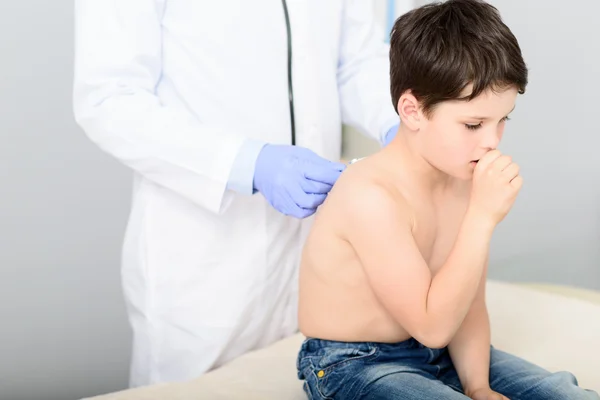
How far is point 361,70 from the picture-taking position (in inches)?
63.9

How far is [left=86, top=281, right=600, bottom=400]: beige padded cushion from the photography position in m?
1.28

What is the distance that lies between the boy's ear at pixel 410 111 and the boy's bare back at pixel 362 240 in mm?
67

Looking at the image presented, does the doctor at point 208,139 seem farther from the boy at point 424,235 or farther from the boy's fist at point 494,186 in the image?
the boy's fist at point 494,186

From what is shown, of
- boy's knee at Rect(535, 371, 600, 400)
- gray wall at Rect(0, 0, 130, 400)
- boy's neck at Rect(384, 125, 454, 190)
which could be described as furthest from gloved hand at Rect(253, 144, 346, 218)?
gray wall at Rect(0, 0, 130, 400)

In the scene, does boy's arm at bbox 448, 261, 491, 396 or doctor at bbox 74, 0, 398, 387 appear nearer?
boy's arm at bbox 448, 261, 491, 396

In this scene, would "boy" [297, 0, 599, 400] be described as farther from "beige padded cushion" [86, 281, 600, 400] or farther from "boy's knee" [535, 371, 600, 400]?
"beige padded cushion" [86, 281, 600, 400]

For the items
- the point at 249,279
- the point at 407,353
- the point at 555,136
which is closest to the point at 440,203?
the point at 407,353

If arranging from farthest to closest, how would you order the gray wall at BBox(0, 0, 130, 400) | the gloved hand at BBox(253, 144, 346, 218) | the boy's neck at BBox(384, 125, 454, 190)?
the gray wall at BBox(0, 0, 130, 400) → the gloved hand at BBox(253, 144, 346, 218) → the boy's neck at BBox(384, 125, 454, 190)

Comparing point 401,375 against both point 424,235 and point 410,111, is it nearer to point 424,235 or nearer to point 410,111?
point 424,235

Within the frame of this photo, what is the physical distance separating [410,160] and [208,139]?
35 centimetres

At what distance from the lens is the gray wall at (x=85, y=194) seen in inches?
78.7

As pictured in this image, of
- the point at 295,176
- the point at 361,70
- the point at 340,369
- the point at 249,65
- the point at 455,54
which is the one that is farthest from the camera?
the point at 361,70

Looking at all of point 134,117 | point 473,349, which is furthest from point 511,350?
point 134,117

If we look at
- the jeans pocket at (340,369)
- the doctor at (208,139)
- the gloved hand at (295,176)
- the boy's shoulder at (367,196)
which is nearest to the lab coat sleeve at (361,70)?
the doctor at (208,139)
